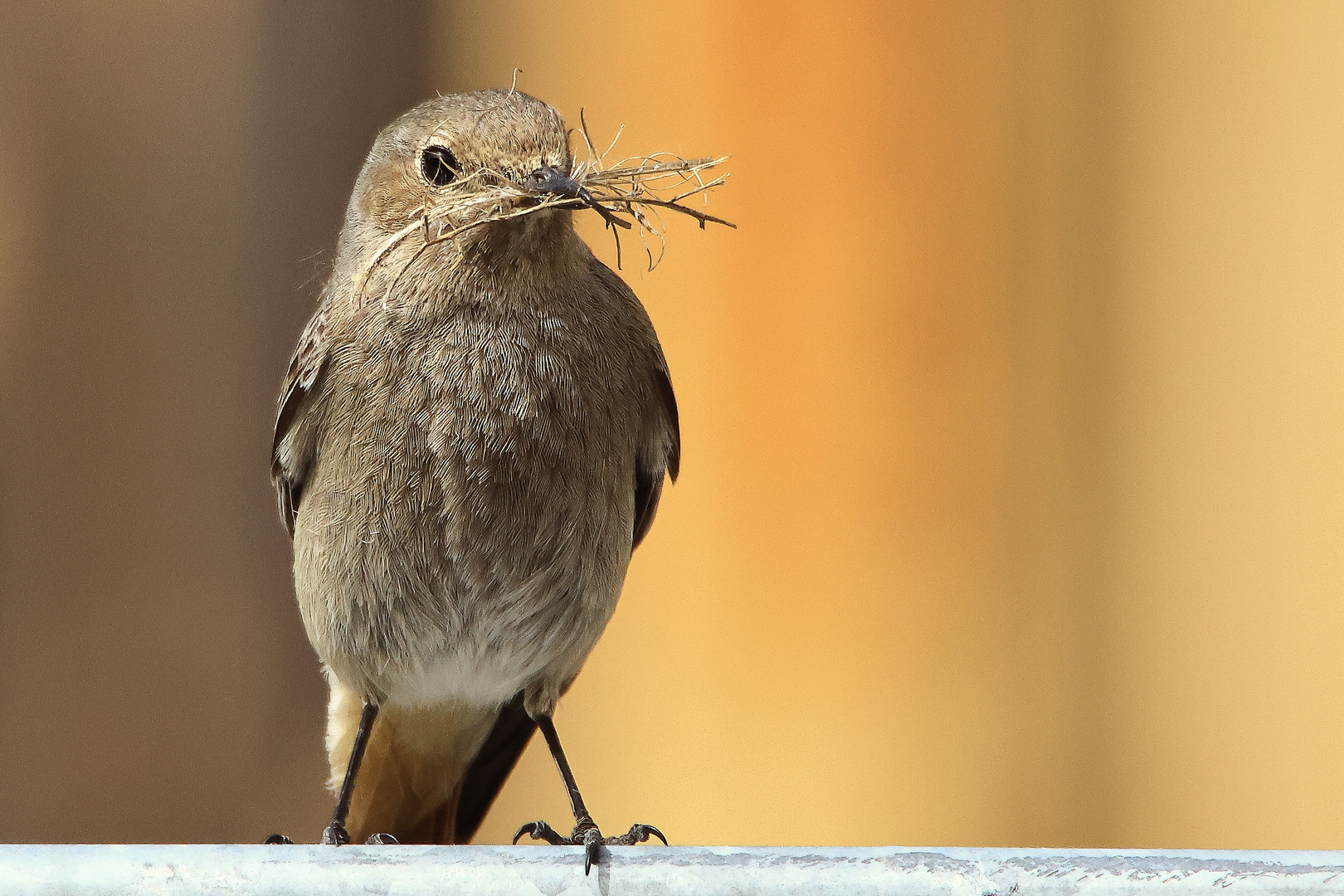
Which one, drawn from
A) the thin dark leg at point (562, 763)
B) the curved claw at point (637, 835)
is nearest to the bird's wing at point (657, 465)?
the thin dark leg at point (562, 763)

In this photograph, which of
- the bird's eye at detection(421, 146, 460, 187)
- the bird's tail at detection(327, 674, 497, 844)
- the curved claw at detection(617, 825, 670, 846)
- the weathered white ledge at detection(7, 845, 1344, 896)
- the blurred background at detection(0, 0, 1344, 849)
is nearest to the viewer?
the weathered white ledge at detection(7, 845, 1344, 896)

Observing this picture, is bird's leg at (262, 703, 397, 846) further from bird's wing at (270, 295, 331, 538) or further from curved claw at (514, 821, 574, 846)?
bird's wing at (270, 295, 331, 538)

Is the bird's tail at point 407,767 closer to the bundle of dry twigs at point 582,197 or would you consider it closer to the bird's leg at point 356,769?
the bird's leg at point 356,769

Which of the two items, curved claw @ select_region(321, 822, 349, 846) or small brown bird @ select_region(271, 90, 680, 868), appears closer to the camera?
small brown bird @ select_region(271, 90, 680, 868)

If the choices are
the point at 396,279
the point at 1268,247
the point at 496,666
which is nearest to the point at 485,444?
the point at 396,279

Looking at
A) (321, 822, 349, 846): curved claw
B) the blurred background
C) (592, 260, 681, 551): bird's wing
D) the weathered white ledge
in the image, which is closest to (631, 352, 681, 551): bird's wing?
(592, 260, 681, 551): bird's wing

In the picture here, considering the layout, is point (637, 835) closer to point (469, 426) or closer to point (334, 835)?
point (334, 835)

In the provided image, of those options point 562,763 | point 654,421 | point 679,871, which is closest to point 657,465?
point 654,421
